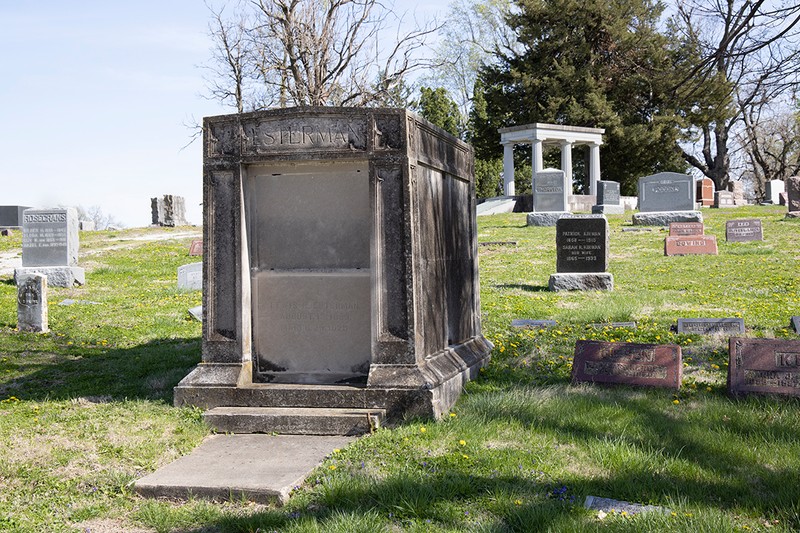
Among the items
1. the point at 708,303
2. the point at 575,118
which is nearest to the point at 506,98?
the point at 575,118

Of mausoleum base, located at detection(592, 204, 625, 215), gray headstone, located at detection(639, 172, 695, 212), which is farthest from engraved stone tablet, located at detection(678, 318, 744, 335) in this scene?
Result: mausoleum base, located at detection(592, 204, 625, 215)

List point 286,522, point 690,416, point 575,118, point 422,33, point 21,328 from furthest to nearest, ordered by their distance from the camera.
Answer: point 575,118 < point 422,33 < point 21,328 < point 690,416 < point 286,522

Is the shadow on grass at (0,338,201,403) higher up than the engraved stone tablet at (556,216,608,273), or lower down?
lower down

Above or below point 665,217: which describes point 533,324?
below

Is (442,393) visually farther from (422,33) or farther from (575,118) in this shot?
(575,118)

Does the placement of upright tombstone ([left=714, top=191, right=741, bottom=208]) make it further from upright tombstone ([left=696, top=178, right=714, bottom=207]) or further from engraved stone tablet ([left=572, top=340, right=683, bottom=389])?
engraved stone tablet ([left=572, top=340, right=683, bottom=389])

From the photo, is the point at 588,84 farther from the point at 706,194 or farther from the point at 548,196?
the point at 548,196

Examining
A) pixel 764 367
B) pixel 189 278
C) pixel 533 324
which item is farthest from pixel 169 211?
pixel 764 367

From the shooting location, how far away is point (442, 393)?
18.9ft

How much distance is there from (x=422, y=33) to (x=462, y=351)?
83.5 feet

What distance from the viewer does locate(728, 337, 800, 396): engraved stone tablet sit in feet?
18.7

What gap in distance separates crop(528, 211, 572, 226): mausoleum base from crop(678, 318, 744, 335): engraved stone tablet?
17.7 metres

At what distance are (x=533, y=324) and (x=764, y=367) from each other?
149 inches

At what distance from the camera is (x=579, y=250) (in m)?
13.8
